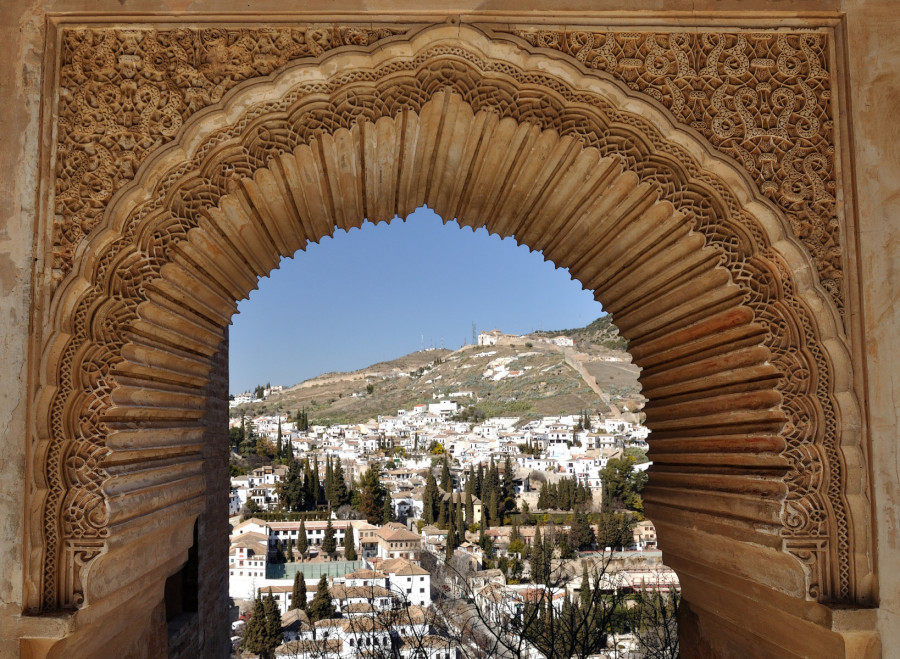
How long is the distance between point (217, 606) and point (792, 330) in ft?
13.8

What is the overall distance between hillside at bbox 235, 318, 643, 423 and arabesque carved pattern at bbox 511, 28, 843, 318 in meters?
66.6

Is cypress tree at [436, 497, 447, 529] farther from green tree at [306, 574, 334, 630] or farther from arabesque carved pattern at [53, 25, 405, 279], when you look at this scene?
arabesque carved pattern at [53, 25, 405, 279]

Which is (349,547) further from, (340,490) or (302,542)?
(340,490)

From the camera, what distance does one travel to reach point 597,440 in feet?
194

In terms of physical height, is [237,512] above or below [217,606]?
below

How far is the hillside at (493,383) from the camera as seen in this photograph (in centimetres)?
7375

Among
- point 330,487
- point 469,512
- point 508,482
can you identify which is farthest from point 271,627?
point 508,482

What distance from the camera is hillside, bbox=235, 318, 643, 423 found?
7375 cm

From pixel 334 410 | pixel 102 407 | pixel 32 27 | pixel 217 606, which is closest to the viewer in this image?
pixel 102 407

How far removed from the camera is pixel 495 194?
3.08 meters

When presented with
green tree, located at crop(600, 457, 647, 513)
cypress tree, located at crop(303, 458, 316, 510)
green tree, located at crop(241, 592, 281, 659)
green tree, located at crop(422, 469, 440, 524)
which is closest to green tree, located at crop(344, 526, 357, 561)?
green tree, located at crop(422, 469, 440, 524)

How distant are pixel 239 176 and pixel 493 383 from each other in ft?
271

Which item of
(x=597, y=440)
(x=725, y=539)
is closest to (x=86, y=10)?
(x=725, y=539)

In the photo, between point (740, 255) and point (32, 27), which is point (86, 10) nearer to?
point (32, 27)
